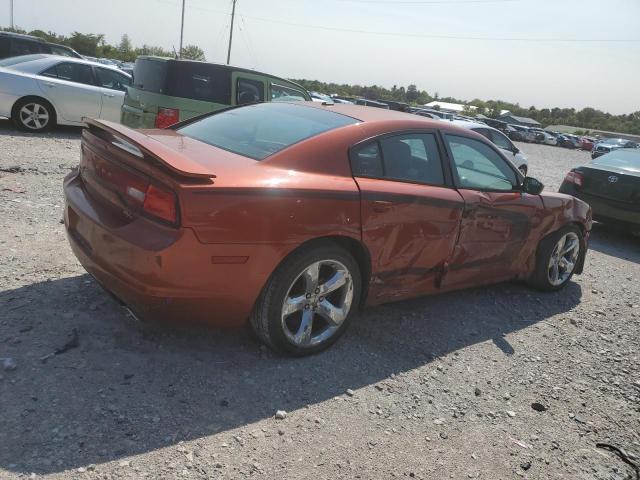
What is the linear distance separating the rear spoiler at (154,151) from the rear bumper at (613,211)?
22.4 feet

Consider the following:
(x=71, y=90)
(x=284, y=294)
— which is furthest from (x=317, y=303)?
(x=71, y=90)

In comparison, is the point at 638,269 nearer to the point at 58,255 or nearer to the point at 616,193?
the point at 616,193

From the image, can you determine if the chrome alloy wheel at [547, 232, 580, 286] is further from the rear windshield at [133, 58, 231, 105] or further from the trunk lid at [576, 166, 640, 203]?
the rear windshield at [133, 58, 231, 105]

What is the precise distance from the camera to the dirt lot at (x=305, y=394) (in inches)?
97.3

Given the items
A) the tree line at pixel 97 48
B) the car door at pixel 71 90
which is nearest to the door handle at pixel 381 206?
the car door at pixel 71 90

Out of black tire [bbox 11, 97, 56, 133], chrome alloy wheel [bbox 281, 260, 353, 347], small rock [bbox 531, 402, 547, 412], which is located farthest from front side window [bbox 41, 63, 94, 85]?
small rock [bbox 531, 402, 547, 412]

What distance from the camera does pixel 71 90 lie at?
1012 cm

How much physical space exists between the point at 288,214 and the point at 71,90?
8833mm

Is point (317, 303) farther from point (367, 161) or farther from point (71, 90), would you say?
point (71, 90)

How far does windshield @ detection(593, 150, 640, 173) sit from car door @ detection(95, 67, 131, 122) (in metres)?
8.69

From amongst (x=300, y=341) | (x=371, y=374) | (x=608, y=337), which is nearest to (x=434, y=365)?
(x=371, y=374)

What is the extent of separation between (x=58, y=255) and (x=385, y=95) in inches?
4034

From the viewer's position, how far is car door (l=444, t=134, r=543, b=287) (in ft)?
13.4

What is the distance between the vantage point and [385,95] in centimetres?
10206
